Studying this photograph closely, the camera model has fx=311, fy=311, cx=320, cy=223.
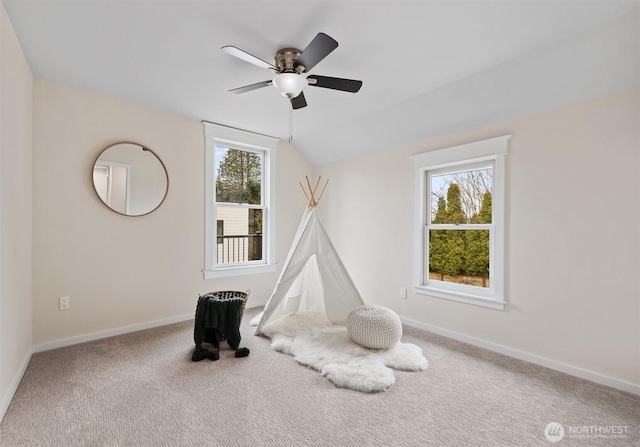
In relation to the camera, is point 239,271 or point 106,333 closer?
point 106,333

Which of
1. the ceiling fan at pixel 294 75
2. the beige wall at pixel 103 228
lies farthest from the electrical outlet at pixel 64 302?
the ceiling fan at pixel 294 75

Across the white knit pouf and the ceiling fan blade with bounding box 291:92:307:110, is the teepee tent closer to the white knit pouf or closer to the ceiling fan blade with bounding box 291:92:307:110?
the white knit pouf

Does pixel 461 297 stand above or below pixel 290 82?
below

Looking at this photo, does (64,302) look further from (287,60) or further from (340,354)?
(287,60)

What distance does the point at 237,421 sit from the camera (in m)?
1.83

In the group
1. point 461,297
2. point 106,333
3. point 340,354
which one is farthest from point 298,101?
point 106,333

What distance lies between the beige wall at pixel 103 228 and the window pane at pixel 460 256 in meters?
2.61

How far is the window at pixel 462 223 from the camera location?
289cm

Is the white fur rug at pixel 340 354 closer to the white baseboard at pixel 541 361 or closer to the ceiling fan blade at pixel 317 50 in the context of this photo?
the white baseboard at pixel 541 361

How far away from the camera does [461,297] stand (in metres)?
3.11

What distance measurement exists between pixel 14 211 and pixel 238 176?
2374 millimetres

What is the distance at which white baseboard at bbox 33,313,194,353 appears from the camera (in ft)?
9.05

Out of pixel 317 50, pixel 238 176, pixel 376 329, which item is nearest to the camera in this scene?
pixel 317 50

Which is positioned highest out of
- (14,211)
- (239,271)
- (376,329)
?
(14,211)
